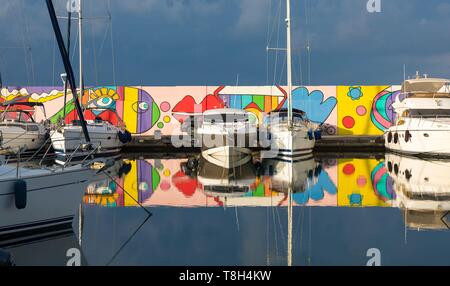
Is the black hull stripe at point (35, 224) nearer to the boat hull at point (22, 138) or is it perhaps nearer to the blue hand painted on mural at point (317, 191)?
the blue hand painted on mural at point (317, 191)

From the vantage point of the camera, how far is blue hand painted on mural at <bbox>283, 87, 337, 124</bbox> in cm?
3541

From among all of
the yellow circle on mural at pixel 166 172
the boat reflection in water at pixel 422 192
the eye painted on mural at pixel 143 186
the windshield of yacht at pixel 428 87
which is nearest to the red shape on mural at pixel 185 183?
the yellow circle on mural at pixel 166 172

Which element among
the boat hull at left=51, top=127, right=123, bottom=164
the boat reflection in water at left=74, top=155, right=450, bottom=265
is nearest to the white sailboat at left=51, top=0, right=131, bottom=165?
the boat hull at left=51, top=127, right=123, bottom=164

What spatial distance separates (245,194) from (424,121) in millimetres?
14157

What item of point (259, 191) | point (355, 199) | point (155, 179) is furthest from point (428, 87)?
point (155, 179)

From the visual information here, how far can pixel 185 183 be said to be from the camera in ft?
52.4

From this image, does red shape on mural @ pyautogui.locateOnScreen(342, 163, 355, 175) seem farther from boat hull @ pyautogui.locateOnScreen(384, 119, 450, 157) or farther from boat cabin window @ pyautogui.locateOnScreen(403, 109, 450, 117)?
boat cabin window @ pyautogui.locateOnScreen(403, 109, 450, 117)

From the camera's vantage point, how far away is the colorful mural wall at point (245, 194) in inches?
483

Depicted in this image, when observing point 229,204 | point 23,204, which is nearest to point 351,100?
point 229,204

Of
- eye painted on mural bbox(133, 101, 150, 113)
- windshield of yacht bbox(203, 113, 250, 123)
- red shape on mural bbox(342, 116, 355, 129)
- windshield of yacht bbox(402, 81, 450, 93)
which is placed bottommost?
red shape on mural bbox(342, 116, 355, 129)

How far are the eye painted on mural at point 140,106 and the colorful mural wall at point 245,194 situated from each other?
16.4 m
